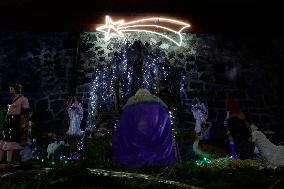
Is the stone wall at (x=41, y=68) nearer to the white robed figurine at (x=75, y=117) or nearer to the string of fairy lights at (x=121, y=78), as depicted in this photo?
the white robed figurine at (x=75, y=117)

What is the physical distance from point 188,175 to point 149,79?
657 centimetres

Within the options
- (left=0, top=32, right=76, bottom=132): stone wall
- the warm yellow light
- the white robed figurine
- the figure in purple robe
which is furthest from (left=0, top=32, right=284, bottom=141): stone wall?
the figure in purple robe

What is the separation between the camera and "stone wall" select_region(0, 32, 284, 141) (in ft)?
35.0

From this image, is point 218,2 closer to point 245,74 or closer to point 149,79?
point 245,74

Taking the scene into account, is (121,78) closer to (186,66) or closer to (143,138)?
(186,66)

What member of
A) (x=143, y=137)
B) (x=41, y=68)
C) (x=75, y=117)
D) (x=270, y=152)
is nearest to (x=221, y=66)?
(x=75, y=117)

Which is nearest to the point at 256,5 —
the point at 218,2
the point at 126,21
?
the point at 218,2

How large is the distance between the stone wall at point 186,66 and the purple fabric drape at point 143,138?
5.17 meters

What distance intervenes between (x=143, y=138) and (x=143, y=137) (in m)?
0.02

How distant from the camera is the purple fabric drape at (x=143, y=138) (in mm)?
5184

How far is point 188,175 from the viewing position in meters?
3.92

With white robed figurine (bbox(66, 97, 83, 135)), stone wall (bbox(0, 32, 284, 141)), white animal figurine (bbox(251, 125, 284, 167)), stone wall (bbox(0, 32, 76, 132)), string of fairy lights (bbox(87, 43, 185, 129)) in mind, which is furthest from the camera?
stone wall (bbox(0, 32, 284, 141))

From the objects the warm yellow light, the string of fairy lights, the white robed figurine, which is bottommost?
the white robed figurine

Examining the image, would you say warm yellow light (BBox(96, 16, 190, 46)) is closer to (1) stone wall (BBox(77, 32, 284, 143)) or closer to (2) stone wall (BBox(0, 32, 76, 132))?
(1) stone wall (BBox(77, 32, 284, 143))
